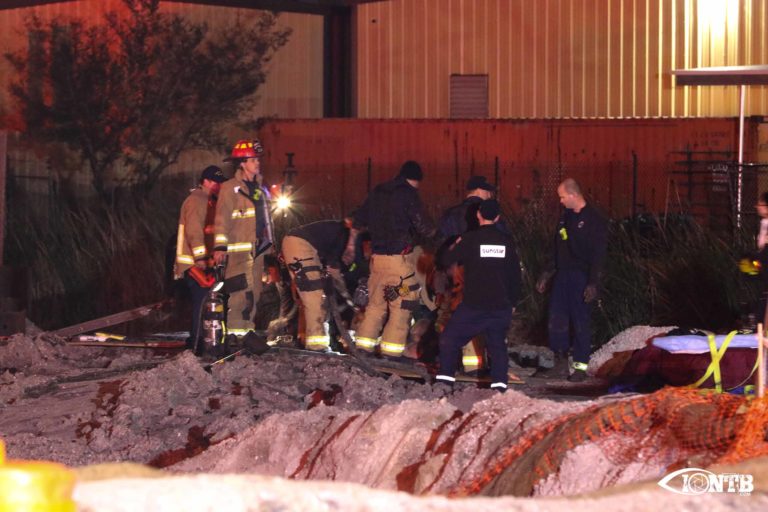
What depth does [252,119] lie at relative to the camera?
88.0 feet

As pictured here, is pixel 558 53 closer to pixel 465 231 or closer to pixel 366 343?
pixel 465 231

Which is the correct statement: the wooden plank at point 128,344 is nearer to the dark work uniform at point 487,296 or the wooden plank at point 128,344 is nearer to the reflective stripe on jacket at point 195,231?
the reflective stripe on jacket at point 195,231

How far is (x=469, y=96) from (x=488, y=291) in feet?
56.0

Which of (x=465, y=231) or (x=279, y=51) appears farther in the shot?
(x=279, y=51)

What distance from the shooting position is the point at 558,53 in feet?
85.5

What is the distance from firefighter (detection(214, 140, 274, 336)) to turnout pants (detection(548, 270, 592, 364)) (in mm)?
2918

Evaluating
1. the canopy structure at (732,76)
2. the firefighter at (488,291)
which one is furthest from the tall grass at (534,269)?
the firefighter at (488,291)

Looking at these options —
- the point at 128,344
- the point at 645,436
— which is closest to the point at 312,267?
the point at 128,344

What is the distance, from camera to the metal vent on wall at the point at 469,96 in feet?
86.6

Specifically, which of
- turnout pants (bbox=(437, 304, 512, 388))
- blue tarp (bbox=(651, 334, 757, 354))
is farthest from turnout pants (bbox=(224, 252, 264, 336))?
blue tarp (bbox=(651, 334, 757, 354))

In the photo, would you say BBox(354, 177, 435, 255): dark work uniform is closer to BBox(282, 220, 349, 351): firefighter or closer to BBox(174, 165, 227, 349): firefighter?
BBox(282, 220, 349, 351): firefighter

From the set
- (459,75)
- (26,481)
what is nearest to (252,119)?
(459,75)

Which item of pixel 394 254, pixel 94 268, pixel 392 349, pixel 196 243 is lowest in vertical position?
pixel 392 349

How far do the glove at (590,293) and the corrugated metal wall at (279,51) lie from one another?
1679 centimetres
